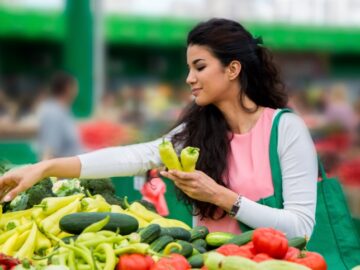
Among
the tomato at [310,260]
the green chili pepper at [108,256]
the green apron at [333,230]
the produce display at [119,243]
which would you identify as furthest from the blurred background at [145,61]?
the green chili pepper at [108,256]

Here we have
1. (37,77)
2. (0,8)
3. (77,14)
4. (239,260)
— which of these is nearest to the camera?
(239,260)

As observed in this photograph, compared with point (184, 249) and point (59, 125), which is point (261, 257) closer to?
point (184, 249)

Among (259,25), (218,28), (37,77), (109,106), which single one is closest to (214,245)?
(218,28)

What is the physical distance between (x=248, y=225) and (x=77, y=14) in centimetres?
1029

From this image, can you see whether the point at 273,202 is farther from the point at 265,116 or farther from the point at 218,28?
the point at 218,28

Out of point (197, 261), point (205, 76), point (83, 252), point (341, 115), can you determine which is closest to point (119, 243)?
point (83, 252)

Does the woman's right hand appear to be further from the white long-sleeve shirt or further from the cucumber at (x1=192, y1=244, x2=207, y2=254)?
the white long-sleeve shirt

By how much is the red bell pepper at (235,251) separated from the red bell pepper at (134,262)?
0.86 feet

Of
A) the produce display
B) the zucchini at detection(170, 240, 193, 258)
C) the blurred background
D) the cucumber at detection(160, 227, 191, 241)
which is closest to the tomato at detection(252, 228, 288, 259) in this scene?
the produce display

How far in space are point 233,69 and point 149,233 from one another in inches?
35.9

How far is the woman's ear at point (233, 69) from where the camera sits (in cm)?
407

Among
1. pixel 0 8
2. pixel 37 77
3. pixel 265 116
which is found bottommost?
pixel 37 77

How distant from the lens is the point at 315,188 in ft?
13.0

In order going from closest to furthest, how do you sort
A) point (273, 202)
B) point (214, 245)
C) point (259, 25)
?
point (214, 245) → point (273, 202) → point (259, 25)
